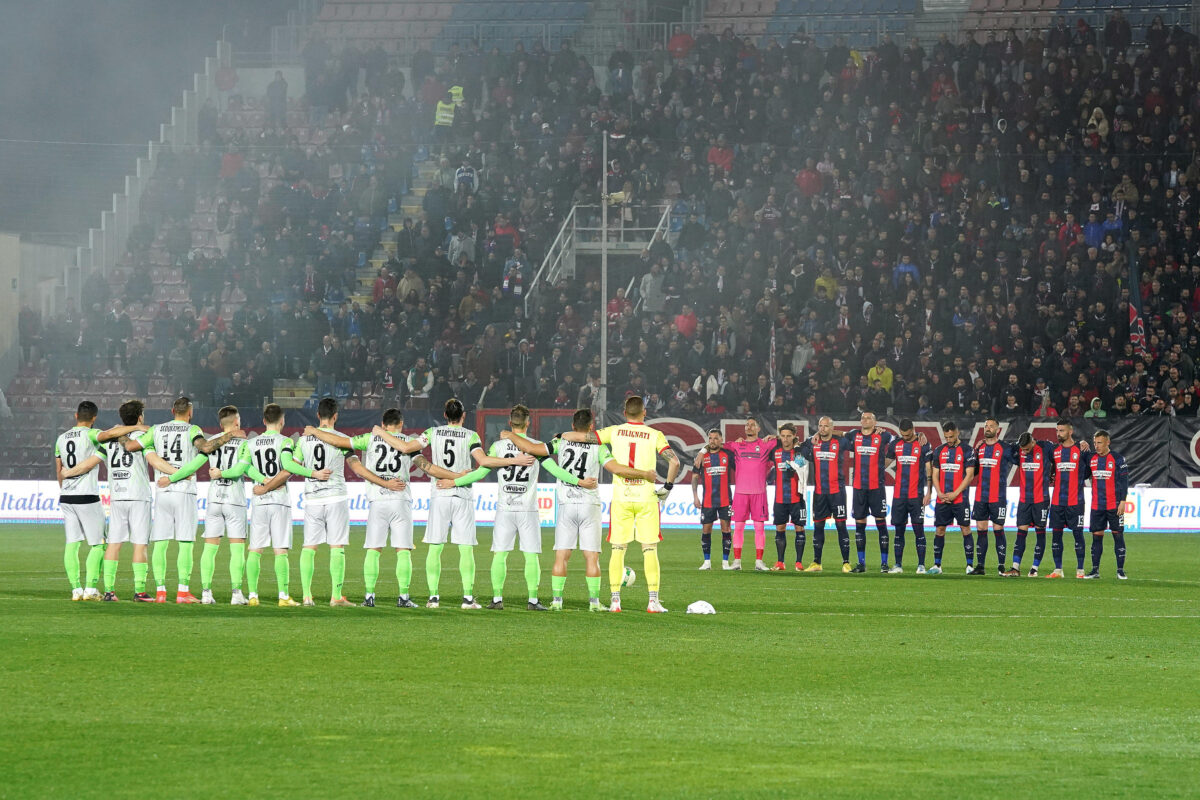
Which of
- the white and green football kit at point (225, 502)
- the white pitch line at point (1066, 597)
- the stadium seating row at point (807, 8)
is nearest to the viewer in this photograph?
the white and green football kit at point (225, 502)

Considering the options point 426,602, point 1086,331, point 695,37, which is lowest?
point 426,602

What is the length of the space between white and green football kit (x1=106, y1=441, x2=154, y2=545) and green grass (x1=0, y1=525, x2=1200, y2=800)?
0.90 metres

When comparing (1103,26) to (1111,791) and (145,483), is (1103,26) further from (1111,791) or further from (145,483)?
(1111,791)

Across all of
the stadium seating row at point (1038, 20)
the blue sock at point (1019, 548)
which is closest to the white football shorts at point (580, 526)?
the blue sock at point (1019, 548)

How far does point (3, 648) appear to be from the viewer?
39.6 ft

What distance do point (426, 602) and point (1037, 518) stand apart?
1041cm

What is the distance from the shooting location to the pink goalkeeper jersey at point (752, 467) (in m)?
22.9

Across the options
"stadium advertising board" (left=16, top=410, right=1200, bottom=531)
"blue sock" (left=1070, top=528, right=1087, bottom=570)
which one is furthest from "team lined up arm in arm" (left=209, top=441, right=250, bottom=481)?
"stadium advertising board" (left=16, top=410, right=1200, bottom=531)

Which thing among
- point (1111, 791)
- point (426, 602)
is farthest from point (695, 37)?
point (1111, 791)

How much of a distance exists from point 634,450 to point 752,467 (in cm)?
789

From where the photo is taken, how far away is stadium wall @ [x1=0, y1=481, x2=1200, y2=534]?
104 ft

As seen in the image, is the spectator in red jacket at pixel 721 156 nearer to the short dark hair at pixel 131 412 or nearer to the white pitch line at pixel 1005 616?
the white pitch line at pixel 1005 616

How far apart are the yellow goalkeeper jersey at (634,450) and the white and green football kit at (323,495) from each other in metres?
2.66

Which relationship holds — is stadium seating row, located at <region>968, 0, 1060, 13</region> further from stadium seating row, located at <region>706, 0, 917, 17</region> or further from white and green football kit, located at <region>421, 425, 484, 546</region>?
white and green football kit, located at <region>421, 425, 484, 546</region>
